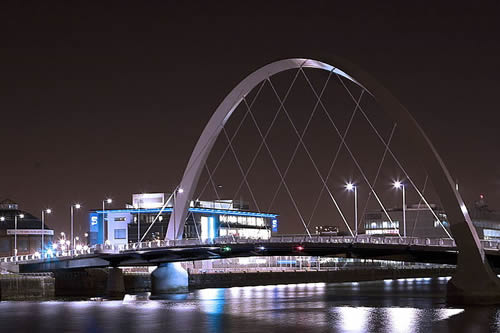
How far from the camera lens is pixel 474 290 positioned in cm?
6175

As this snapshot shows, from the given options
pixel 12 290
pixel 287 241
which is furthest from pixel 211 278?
pixel 287 241

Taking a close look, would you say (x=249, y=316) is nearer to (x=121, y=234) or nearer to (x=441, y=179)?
(x=441, y=179)

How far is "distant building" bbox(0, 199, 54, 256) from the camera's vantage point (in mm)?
137375

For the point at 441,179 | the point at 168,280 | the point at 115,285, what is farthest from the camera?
the point at 168,280

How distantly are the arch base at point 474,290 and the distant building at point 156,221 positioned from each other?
8306 centimetres

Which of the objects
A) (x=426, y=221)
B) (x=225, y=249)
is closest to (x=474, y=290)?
(x=225, y=249)

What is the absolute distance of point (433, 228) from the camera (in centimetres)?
16500

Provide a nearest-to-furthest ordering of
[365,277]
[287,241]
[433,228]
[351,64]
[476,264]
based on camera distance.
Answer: [476,264] → [351,64] → [287,241] → [365,277] → [433,228]

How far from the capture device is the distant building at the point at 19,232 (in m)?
137

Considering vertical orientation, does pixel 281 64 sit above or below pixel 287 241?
above

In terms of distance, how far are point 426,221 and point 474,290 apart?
10678 cm

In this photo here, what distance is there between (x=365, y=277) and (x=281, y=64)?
8519 centimetres

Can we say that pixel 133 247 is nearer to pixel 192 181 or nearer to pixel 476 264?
pixel 192 181

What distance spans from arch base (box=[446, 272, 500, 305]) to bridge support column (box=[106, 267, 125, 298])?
38876mm
